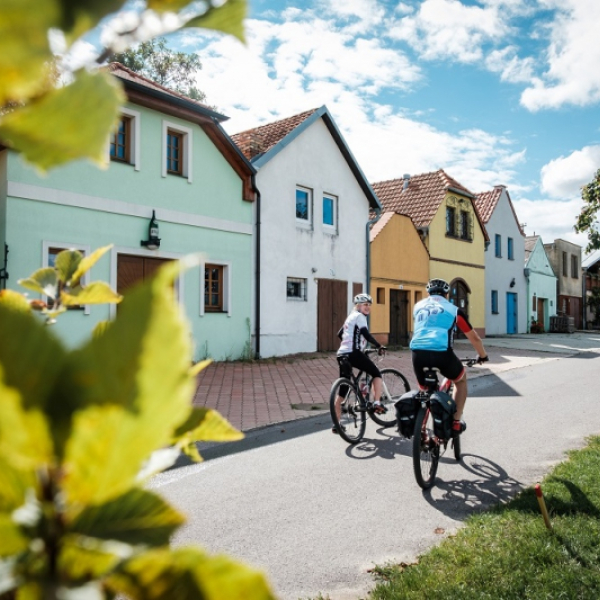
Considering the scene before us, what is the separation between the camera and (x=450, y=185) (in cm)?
2319

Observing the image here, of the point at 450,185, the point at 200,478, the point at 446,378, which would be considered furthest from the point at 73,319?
the point at 450,185

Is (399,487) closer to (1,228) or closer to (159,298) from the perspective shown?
(159,298)

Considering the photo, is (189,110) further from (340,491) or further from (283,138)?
(340,491)

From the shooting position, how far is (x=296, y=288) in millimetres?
16641

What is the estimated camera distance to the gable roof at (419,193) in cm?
2297

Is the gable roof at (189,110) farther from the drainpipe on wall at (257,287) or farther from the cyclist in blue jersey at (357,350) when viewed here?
the cyclist in blue jersey at (357,350)

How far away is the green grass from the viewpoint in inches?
120

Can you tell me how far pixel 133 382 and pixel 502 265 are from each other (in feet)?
99.8

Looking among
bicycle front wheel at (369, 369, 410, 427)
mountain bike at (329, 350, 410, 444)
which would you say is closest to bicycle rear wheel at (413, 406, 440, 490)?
mountain bike at (329, 350, 410, 444)

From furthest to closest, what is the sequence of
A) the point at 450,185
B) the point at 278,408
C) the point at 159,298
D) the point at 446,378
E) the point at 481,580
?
1. the point at 450,185
2. the point at 278,408
3. the point at 446,378
4. the point at 481,580
5. the point at 159,298

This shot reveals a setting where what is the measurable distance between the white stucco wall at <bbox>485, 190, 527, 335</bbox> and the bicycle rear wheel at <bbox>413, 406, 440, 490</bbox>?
76.2ft

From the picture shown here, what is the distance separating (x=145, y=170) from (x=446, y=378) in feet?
28.8

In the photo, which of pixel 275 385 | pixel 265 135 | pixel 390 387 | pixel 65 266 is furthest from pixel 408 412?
pixel 265 135

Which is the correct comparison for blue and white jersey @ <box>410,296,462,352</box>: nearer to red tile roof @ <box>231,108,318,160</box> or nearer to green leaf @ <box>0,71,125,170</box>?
green leaf @ <box>0,71,125,170</box>
